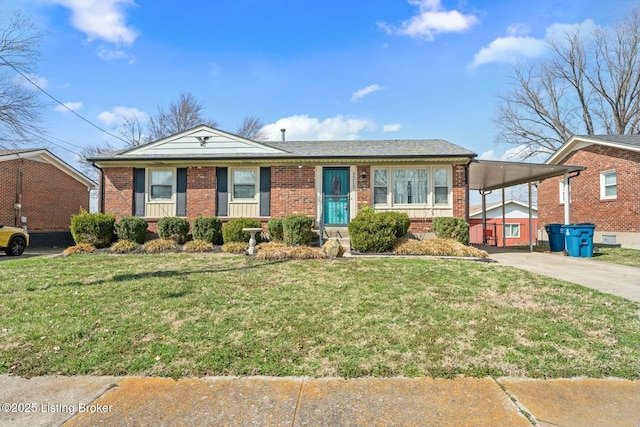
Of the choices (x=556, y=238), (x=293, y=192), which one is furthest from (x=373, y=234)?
(x=556, y=238)

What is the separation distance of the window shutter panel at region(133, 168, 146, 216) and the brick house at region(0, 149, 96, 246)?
8831 millimetres

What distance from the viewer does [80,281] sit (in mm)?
6297

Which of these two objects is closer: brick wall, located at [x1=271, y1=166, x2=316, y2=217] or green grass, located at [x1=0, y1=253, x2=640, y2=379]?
green grass, located at [x1=0, y1=253, x2=640, y2=379]

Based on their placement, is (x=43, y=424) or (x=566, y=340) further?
(x=566, y=340)

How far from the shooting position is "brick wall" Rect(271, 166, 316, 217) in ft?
40.4

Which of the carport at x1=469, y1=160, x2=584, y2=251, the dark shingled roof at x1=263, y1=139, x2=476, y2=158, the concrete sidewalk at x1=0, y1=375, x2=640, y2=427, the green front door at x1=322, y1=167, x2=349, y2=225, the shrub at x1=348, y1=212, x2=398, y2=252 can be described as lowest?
the concrete sidewalk at x1=0, y1=375, x2=640, y2=427

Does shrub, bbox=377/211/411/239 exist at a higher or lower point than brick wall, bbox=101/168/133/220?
lower

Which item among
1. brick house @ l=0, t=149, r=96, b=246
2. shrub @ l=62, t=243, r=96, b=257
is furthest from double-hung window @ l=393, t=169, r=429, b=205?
brick house @ l=0, t=149, r=96, b=246

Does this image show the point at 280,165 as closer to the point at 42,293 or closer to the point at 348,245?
the point at 348,245

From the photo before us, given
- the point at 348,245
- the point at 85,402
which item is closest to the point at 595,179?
the point at 348,245

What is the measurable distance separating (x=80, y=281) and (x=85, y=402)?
4419 mm

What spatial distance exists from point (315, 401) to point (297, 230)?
7.65 meters

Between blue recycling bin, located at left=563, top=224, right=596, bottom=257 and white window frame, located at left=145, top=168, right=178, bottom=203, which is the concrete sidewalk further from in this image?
white window frame, located at left=145, top=168, right=178, bottom=203

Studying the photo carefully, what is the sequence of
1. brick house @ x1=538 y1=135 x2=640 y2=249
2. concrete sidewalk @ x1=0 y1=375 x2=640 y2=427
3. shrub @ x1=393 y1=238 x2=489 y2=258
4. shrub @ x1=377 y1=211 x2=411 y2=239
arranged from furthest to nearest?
brick house @ x1=538 y1=135 x2=640 y2=249, shrub @ x1=377 y1=211 x2=411 y2=239, shrub @ x1=393 y1=238 x2=489 y2=258, concrete sidewalk @ x1=0 y1=375 x2=640 y2=427
